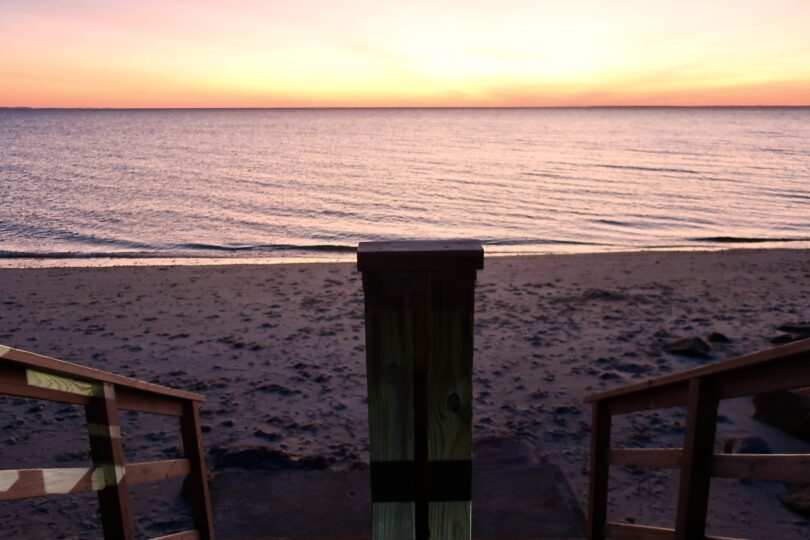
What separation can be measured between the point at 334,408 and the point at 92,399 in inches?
218

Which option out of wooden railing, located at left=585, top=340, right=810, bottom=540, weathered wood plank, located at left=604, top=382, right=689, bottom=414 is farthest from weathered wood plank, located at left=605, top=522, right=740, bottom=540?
weathered wood plank, located at left=604, top=382, right=689, bottom=414

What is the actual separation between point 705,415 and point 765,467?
288 millimetres

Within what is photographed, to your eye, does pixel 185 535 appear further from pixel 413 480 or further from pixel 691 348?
pixel 691 348

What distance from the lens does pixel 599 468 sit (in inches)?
145

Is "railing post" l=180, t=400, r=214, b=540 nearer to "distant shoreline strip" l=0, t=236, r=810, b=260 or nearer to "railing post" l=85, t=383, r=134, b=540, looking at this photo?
"railing post" l=85, t=383, r=134, b=540

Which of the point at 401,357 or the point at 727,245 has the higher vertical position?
the point at 401,357

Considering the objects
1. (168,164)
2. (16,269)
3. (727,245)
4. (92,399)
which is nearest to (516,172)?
(727,245)

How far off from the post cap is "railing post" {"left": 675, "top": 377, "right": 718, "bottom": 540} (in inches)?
44.6

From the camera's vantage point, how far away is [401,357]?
4.98ft

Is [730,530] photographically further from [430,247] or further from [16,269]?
[16,269]

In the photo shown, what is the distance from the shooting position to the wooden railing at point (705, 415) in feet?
5.50

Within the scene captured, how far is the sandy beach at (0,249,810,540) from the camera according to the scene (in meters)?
5.88

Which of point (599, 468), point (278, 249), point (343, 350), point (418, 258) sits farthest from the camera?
point (278, 249)

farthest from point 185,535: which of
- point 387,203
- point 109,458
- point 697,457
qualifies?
point 387,203
